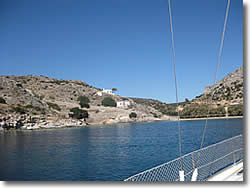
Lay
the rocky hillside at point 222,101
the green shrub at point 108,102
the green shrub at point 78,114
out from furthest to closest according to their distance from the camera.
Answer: the green shrub at point 108,102
the green shrub at point 78,114
the rocky hillside at point 222,101

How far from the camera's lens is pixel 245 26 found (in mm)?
3535

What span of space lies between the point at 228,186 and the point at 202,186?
0.34 metres

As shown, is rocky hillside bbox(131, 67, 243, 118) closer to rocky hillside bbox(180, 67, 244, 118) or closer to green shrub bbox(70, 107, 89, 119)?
rocky hillside bbox(180, 67, 244, 118)

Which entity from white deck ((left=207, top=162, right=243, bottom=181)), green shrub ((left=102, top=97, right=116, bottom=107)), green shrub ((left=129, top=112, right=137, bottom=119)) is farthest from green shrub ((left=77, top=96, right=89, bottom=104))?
white deck ((left=207, top=162, right=243, bottom=181))

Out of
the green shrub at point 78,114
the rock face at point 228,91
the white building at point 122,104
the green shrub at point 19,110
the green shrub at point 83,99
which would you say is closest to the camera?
the rock face at point 228,91

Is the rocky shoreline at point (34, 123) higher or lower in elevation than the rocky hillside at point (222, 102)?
lower

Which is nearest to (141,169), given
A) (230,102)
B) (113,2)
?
(113,2)

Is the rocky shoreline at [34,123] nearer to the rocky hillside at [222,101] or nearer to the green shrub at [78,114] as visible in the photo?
the green shrub at [78,114]

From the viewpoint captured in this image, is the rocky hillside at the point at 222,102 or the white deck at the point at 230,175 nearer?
the white deck at the point at 230,175

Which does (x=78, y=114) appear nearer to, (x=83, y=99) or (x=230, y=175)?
(x=83, y=99)

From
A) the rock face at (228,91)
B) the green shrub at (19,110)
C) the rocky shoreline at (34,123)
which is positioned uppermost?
the rock face at (228,91)

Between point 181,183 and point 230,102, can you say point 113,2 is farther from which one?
point 230,102

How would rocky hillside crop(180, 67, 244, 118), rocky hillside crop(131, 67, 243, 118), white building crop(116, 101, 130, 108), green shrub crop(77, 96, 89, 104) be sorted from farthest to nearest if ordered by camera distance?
1. white building crop(116, 101, 130, 108)
2. green shrub crop(77, 96, 89, 104)
3. rocky hillside crop(180, 67, 244, 118)
4. rocky hillside crop(131, 67, 243, 118)

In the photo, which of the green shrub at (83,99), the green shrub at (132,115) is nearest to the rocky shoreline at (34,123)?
the green shrub at (132,115)
